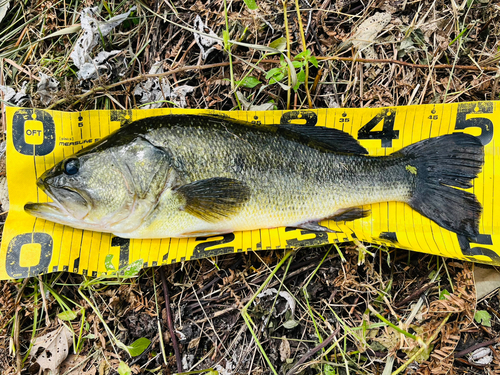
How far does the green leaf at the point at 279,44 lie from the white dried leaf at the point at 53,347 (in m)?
2.94

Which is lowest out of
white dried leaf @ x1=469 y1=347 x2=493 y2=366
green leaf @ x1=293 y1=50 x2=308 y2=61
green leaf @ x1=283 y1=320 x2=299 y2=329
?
white dried leaf @ x1=469 y1=347 x2=493 y2=366

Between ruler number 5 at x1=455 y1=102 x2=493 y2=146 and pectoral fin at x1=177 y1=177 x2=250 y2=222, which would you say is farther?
ruler number 5 at x1=455 y1=102 x2=493 y2=146

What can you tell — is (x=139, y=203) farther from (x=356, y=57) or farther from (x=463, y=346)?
(x=463, y=346)

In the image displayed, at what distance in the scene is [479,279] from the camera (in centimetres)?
250

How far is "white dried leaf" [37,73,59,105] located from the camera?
284cm

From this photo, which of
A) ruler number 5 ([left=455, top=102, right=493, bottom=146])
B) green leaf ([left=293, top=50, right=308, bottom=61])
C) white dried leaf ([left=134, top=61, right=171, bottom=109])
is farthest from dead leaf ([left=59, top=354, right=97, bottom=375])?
ruler number 5 ([left=455, top=102, right=493, bottom=146])

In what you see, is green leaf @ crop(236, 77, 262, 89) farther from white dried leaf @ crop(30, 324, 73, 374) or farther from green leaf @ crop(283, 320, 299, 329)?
white dried leaf @ crop(30, 324, 73, 374)

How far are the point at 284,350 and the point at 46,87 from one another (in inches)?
121

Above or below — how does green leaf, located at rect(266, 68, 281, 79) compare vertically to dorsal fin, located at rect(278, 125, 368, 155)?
above

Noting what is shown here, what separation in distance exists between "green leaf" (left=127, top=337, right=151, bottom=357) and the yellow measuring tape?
1.89 feet

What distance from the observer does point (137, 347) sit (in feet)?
7.85

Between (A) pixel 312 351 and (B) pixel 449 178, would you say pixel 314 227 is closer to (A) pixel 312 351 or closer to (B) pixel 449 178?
(A) pixel 312 351

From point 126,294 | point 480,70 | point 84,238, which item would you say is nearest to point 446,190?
point 480,70

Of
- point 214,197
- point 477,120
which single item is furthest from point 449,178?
point 214,197
